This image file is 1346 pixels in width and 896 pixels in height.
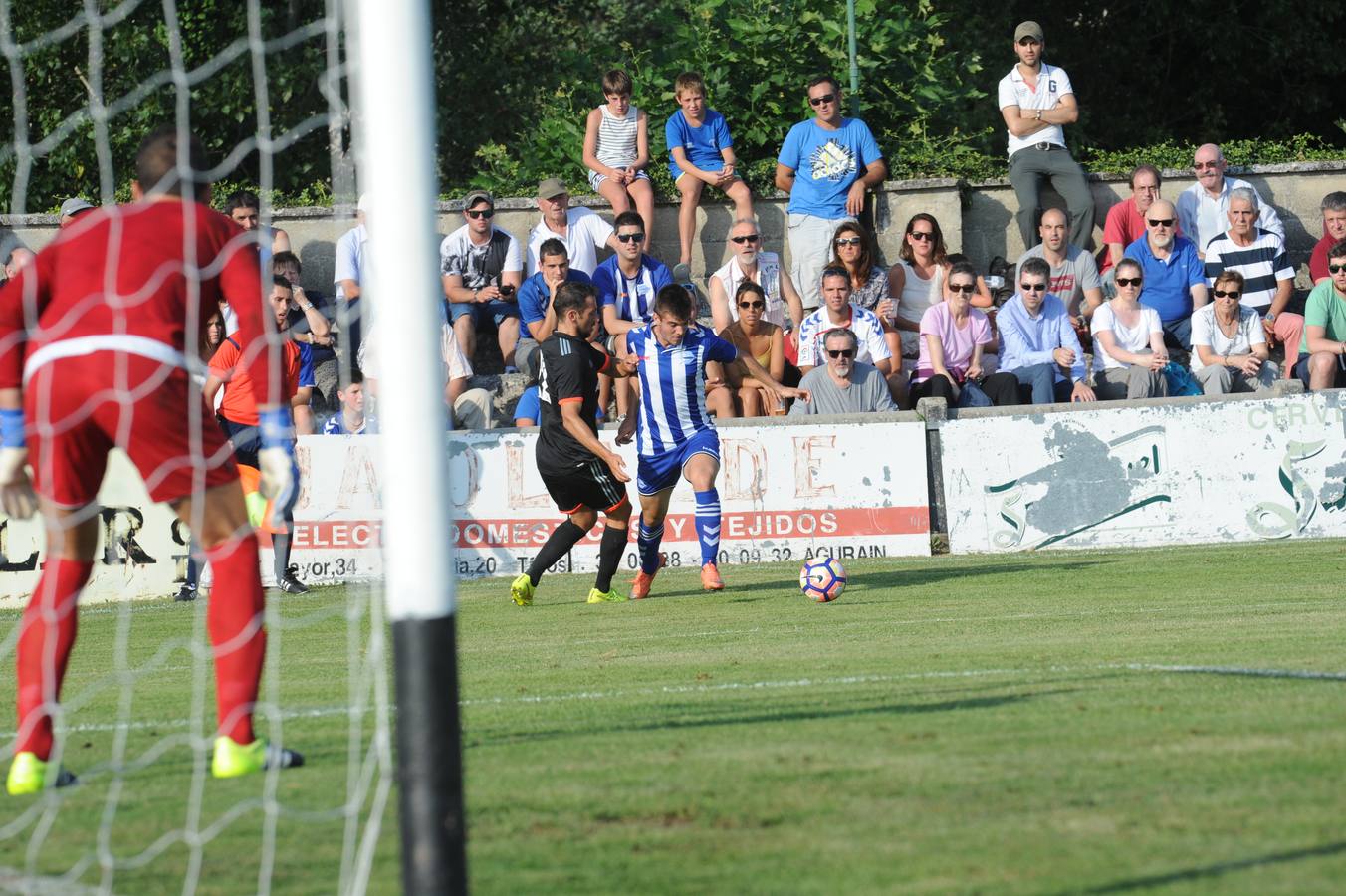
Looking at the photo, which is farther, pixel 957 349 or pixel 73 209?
pixel 957 349

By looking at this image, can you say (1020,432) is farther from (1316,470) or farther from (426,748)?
(426,748)

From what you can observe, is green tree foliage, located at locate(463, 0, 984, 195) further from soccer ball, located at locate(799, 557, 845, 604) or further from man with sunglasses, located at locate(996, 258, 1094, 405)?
soccer ball, located at locate(799, 557, 845, 604)

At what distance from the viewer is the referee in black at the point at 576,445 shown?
11.6m

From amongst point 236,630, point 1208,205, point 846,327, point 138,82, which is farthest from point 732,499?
point 138,82

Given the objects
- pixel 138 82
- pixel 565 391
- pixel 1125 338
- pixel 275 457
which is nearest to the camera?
pixel 275 457

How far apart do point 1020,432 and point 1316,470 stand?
239 cm

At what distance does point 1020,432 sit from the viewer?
14.7 metres

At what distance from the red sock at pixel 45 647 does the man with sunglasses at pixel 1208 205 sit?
1324 cm

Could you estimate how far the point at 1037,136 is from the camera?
1723 cm

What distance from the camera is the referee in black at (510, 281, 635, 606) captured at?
1164cm

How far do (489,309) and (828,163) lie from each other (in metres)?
3.55

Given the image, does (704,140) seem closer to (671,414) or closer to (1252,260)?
(1252,260)

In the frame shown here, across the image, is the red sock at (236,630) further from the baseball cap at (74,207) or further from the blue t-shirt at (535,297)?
the blue t-shirt at (535,297)

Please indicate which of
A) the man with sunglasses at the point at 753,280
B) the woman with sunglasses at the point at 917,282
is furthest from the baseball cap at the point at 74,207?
the woman with sunglasses at the point at 917,282
